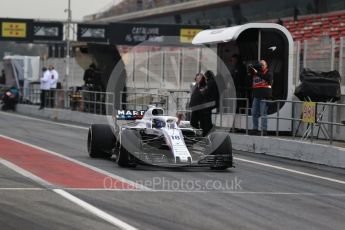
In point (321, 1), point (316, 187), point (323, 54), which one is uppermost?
point (321, 1)

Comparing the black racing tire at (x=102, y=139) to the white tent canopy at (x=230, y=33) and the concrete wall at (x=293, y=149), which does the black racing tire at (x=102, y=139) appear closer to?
the concrete wall at (x=293, y=149)

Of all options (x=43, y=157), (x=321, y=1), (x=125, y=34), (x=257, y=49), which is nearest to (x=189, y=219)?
(x=43, y=157)

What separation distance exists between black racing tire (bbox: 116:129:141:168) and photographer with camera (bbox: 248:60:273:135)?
6.27 m

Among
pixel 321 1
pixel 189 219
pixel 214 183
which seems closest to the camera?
pixel 189 219

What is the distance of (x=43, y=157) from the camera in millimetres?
14586

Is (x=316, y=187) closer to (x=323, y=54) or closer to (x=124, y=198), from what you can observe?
(x=124, y=198)

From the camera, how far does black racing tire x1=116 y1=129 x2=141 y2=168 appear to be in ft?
42.5

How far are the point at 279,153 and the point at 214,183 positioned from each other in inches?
230

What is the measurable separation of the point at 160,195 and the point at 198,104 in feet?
30.5

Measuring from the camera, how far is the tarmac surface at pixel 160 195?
848 centimetres

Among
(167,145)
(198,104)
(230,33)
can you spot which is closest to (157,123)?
(167,145)

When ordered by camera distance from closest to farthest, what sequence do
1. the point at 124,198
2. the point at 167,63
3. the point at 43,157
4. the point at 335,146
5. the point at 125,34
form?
the point at 124,198 < the point at 43,157 < the point at 335,146 < the point at 167,63 < the point at 125,34

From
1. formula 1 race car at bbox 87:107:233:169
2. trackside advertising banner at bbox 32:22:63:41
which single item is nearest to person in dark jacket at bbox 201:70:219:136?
formula 1 race car at bbox 87:107:233:169

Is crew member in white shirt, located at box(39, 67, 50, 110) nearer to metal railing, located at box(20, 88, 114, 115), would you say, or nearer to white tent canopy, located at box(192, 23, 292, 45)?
metal railing, located at box(20, 88, 114, 115)
